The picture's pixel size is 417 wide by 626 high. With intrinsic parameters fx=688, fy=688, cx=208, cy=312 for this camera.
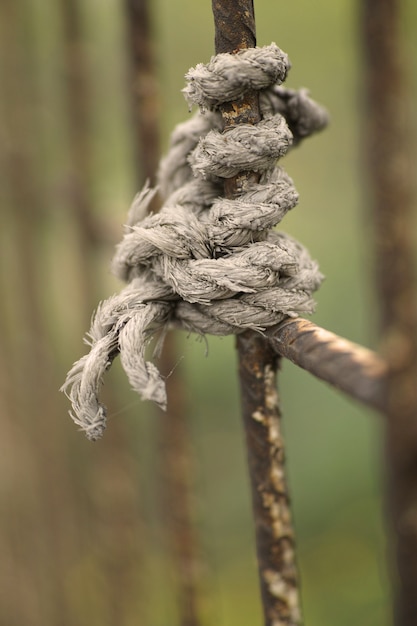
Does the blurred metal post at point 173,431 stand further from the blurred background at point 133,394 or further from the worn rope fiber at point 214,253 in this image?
the worn rope fiber at point 214,253

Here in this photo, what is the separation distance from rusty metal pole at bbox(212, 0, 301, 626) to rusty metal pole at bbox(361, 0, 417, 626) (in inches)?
4.4

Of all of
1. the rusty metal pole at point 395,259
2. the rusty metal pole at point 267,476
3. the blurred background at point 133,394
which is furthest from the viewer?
the blurred background at point 133,394

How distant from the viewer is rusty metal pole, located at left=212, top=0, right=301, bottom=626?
504 millimetres

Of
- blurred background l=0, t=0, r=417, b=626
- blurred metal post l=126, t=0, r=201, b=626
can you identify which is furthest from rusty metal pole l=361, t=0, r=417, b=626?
blurred metal post l=126, t=0, r=201, b=626

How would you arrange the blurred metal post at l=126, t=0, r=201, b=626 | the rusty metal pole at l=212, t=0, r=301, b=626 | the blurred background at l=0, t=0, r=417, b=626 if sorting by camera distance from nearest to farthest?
1. the rusty metal pole at l=212, t=0, r=301, b=626
2. the blurred metal post at l=126, t=0, r=201, b=626
3. the blurred background at l=0, t=0, r=417, b=626

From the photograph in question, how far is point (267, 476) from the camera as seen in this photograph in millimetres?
522

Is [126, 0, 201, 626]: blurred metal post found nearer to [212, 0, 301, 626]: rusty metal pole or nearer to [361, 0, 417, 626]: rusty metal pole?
[212, 0, 301, 626]: rusty metal pole

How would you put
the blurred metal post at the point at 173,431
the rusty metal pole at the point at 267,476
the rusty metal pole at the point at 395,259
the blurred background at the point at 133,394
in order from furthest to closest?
1. the blurred background at the point at 133,394
2. the blurred metal post at the point at 173,431
3. the rusty metal pole at the point at 267,476
4. the rusty metal pole at the point at 395,259

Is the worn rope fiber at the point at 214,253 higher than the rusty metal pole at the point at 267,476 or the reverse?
higher

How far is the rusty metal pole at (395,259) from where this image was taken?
1.12 feet

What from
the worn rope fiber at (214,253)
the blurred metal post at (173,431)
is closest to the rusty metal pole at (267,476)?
the worn rope fiber at (214,253)

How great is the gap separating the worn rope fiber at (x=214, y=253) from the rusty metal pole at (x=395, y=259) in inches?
2.7

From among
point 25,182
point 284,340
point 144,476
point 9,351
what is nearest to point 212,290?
point 284,340

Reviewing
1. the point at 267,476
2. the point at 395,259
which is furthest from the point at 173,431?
the point at 395,259
